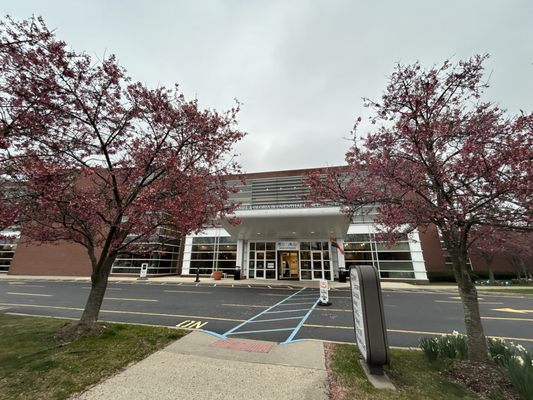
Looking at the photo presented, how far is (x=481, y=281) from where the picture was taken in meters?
27.3

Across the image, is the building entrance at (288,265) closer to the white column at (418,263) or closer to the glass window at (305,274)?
the glass window at (305,274)

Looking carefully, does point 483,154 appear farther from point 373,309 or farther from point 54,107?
point 54,107

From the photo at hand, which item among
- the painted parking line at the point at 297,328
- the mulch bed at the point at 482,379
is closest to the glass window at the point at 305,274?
the painted parking line at the point at 297,328

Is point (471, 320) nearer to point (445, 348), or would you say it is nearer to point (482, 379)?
point (445, 348)

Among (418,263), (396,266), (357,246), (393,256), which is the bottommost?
(396,266)

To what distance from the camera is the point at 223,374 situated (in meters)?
4.39

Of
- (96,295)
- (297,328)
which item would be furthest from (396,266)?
(96,295)

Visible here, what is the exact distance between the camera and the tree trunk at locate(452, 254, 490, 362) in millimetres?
4707

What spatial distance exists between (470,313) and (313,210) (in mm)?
12405

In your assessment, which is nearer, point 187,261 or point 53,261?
point 187,261

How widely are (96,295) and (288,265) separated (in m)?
21.4

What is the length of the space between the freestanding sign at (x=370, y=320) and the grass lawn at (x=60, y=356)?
467 cm

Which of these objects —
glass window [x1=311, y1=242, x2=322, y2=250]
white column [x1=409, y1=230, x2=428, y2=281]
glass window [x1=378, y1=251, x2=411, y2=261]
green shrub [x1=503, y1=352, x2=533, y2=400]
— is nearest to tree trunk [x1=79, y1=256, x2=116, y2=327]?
green shrub [x1=503, y1=352, x2=533, y2=400]

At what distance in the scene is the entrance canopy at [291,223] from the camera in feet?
57.7
